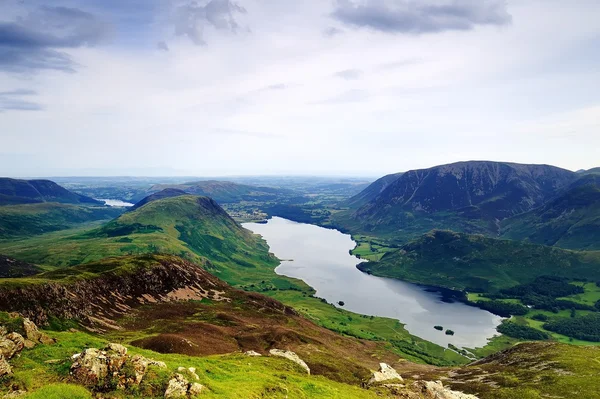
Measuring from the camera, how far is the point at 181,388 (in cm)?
3606

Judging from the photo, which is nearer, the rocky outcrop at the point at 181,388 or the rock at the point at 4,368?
the rock at the point at 4,368

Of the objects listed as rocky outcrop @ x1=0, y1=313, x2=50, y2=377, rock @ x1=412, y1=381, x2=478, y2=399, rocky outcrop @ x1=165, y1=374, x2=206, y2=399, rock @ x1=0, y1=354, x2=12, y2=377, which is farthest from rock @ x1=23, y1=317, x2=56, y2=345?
rock @ x1=412, y1=381, x2=478, y2=399

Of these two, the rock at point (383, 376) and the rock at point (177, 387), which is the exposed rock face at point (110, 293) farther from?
the rock at point (383, 376)

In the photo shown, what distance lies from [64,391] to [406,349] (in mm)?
165773

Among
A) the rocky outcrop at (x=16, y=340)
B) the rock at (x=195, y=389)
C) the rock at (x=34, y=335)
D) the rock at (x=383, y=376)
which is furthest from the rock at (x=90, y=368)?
the rock at (x=383, y=376)

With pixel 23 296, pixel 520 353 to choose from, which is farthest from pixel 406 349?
pixel 23 296

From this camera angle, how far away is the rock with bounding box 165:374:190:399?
115ft

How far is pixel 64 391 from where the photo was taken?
3222cm

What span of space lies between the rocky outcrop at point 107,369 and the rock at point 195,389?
5.85 m

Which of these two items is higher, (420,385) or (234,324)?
(420,385)

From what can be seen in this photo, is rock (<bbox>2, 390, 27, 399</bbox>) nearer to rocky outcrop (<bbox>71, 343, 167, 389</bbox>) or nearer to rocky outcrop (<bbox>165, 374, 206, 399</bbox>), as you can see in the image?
rocky outcrop (<bbox>71, 343, 167, 389</bbox>)

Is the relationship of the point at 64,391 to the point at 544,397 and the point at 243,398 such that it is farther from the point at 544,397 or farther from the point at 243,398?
the point at 544,397

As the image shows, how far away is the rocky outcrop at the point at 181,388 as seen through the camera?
3516 cm

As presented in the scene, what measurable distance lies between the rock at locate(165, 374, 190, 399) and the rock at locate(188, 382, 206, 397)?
20.6 inches
